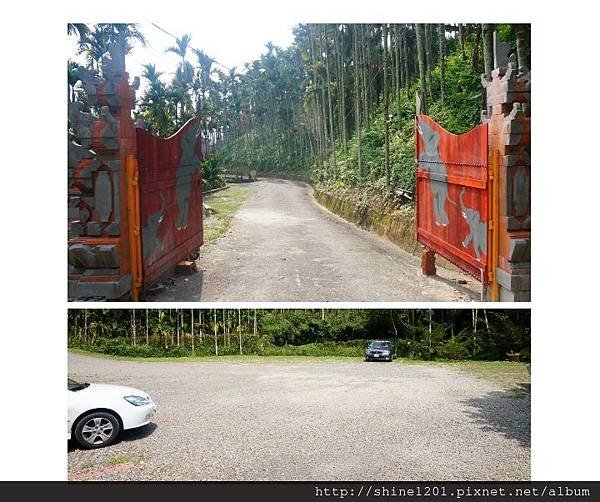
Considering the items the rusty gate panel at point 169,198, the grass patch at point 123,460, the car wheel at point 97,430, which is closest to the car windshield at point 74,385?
the car wheel at point 97,430

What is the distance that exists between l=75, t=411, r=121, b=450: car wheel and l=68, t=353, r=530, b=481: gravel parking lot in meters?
0.06

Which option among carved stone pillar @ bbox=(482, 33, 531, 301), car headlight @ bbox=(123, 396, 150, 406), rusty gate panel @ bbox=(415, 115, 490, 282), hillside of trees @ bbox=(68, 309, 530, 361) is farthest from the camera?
car headlight @ bbox=(123, 396, 150, 406)

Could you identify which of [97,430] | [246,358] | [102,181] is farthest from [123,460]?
[102,181]

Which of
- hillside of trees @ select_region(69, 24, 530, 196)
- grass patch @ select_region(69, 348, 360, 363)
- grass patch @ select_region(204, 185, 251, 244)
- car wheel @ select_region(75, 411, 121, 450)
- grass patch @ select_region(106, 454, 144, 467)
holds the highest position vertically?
hillside of trees @ select_region(69, 24, 530, 196)

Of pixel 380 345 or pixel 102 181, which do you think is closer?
pixel 102 181

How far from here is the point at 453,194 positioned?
3.98m

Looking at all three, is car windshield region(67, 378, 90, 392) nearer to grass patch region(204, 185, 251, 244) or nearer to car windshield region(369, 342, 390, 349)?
grass patch region(204, 185, 251, 244)

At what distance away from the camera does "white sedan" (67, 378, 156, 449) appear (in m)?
4.34

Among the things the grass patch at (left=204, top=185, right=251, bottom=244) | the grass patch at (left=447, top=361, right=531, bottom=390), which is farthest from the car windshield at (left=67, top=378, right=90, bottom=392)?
the grass patch at (left=447, top=361, right=531, bottom=390)

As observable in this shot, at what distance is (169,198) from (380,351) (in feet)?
6.12

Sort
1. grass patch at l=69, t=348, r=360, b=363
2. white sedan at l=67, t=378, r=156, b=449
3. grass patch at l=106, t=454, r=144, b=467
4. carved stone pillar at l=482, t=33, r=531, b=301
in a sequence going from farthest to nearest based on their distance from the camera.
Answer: grass patch at l=69, t=348, r=360, b=363, white sedan at l=67, t=378, r=156, b=449, grass patch at l=106, t=454, r=144, b=467, carved stone pillar at l=482, t=33, r=531, b=301

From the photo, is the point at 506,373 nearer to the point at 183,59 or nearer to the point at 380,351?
the point at 380,351

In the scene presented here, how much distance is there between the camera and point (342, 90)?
14.1ft

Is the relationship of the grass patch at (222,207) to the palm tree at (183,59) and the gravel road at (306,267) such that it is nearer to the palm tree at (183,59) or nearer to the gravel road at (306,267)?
the gravel road at (306,267)
